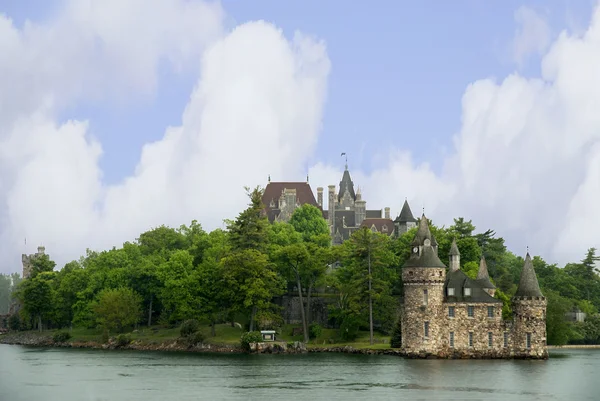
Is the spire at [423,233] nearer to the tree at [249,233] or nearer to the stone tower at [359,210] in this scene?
the tree at [249,233]

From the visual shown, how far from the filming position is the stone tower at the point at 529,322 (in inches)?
3484

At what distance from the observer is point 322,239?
127750 millimetres

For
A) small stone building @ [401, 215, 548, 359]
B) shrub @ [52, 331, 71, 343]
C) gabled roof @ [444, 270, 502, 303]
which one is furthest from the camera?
shrub @ [52, 331, 71, 343]

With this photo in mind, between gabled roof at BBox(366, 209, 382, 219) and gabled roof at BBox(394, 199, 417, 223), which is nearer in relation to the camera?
gabled roof at BBox(394, 199, 417, 223)

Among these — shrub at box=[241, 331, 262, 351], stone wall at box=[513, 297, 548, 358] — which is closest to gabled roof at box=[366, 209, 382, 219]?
shrub at box=[241, 331, 262, 351]

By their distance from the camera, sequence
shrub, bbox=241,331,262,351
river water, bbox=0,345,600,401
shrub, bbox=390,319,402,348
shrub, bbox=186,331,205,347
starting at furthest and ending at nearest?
shrub, bbox=186,331,205,347, shrub, bbox=241,331,262,351, shrub, bbox=390,319,402,348, river water, bbox=0,345,600,401

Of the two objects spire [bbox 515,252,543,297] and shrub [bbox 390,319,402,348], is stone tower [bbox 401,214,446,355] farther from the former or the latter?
spire [bbox 515,252,543,297]

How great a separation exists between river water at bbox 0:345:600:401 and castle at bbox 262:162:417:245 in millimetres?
65862

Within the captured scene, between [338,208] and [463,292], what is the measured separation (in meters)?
82.0

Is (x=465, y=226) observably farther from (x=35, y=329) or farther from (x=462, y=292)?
(x=35, y=329)

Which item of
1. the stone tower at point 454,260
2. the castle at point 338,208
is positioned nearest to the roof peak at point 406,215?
the castle at point 338,208

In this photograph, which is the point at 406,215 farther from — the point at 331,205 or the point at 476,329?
the point at 476,329

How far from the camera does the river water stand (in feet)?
202

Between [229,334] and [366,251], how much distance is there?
1978cm
